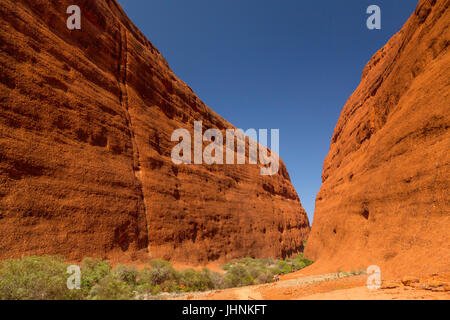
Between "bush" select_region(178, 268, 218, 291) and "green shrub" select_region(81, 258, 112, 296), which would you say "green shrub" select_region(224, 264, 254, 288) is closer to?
"bush" select_region(178, 268, 218, 291)

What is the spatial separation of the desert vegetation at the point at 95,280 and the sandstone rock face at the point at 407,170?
5.77 metres

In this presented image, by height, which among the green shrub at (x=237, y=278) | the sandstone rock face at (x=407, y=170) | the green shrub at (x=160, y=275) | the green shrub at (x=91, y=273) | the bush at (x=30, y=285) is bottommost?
the green shrub at (x=237, y=278)

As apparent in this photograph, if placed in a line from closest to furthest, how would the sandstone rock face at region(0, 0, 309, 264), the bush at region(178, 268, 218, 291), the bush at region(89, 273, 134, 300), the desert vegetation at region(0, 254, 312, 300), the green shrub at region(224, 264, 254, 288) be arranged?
the desert vegetation at region(0, 254, 312, 300) < the bush at region(89, 273, 134, 300) < the sandstone rock face at region(0, 0, 309, 264) < the bush at region(178, 268, 218, 291) < the green shrub at region(224, 264, 254, 288)

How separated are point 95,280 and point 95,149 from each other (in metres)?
6.81

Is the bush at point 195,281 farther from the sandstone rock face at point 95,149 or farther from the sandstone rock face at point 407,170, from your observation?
the sandstone rock face at point 407,170

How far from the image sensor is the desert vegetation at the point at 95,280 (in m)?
5.06

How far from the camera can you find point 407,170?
898 cm

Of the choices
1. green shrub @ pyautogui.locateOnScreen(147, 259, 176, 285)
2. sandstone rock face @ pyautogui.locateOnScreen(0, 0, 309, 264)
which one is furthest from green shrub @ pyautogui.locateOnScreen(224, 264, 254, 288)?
sandstone rock face @ pyautogui.locateOnScreen(0, 0, 309, 264)

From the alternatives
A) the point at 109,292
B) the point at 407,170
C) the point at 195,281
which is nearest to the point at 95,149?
the point at 195,281

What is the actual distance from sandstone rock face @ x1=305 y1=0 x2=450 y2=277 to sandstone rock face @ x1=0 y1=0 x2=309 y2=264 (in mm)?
9852

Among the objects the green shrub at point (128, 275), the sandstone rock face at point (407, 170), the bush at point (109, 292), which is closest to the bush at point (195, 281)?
the green shrub at point (128, 275)

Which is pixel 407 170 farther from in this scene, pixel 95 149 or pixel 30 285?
pixel 95 149

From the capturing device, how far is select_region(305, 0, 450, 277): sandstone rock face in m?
7.26
